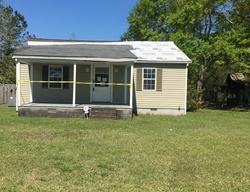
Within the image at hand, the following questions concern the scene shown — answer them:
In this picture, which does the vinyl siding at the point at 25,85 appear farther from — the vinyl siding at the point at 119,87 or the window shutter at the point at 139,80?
the window shutter at the point at 139,80

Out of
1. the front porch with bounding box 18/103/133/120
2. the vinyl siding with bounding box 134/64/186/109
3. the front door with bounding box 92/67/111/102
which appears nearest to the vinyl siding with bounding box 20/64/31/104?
the front porch with bounding box 18/103/133/120

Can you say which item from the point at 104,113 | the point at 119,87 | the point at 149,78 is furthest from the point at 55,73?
the point at 149,78

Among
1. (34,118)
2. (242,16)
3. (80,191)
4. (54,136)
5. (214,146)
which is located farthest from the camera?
(242,16)

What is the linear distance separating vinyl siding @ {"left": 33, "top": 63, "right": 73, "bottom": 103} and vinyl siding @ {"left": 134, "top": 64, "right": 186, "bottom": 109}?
358 centimetres

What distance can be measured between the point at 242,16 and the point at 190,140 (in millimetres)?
14651

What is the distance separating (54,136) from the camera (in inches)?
332

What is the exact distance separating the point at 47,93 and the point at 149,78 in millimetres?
5420

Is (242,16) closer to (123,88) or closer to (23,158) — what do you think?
(123,88)

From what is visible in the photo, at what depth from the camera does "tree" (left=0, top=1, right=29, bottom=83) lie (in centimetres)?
2552

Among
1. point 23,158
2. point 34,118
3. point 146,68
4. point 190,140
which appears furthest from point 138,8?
point 23,158

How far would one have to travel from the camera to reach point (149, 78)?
15320 millimetres

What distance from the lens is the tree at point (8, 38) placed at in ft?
83.7

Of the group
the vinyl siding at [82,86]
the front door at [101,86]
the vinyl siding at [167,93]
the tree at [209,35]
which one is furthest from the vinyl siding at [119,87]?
the tree at [209,35]

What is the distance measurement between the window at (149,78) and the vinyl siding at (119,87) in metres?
1.18
